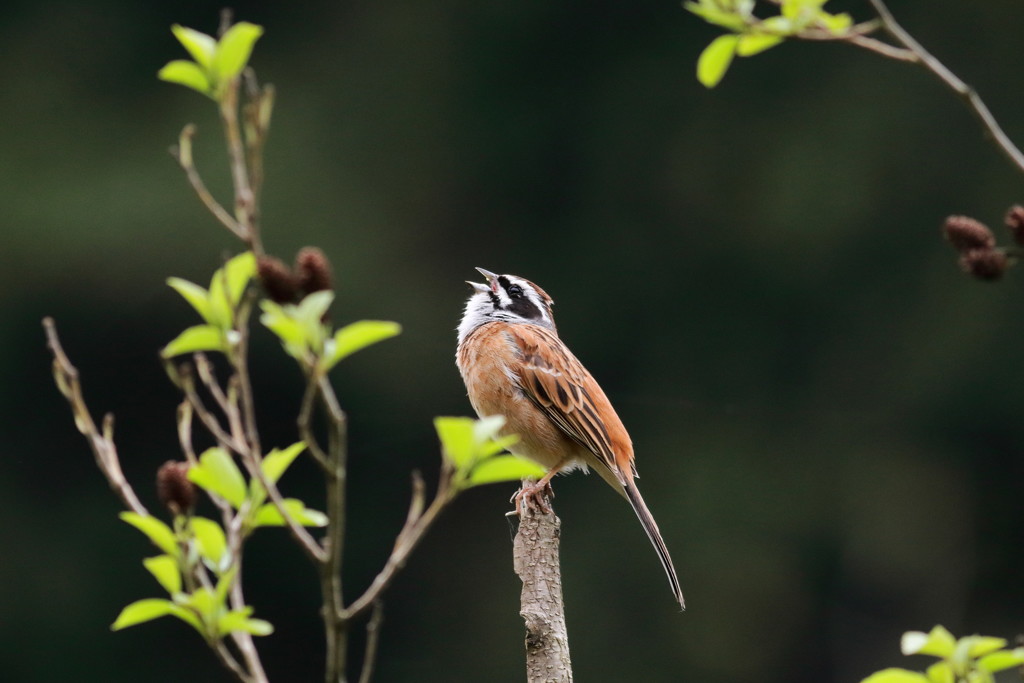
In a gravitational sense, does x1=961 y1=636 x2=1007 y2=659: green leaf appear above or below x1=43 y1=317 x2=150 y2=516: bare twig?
below

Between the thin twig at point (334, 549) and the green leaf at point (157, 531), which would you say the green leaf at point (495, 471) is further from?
the green leaf at point (157, 531)

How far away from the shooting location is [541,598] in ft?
12.6

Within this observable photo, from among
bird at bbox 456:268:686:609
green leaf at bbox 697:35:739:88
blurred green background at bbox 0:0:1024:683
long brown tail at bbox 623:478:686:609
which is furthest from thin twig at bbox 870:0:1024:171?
blurred green background at bbox 0:0:1024:683

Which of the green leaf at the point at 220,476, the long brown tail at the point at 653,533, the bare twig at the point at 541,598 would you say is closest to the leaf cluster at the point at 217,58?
the green leaf at the point at 220,476

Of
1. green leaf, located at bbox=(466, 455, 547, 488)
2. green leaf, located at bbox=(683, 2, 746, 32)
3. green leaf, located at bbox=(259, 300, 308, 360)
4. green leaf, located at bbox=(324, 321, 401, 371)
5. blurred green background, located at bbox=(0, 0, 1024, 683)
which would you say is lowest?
blurred green background, located at bbox=(0, 0, 1024, 683)

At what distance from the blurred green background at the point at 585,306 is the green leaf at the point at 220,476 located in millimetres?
16239

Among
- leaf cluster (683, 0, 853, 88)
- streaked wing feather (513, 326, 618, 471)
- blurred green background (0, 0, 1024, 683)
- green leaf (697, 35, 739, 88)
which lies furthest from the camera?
blurred green background (0, 0, 1024, 683)

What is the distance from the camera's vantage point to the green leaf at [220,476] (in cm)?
208

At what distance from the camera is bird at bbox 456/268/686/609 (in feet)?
19.4

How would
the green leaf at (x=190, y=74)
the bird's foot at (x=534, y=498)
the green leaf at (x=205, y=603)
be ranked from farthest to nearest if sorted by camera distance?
the bird's foot at (x=534, y=498)
the green leaf at (x=190, y=74)
the green leaf at (x=205, y=603)

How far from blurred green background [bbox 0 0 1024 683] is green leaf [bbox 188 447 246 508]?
639 inches

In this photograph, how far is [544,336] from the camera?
639cm

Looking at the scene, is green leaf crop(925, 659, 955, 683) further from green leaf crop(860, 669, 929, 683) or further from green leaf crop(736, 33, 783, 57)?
green leaf crop(736, 33, 783, 57)

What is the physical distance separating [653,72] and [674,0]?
1.09m
